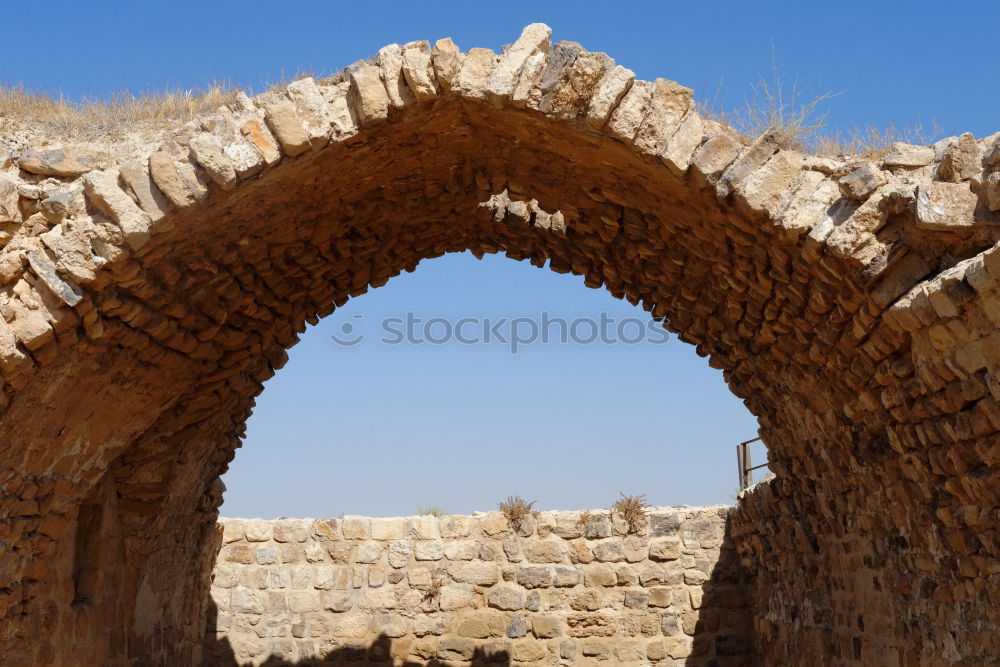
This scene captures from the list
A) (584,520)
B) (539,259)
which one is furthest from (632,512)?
(539,259)

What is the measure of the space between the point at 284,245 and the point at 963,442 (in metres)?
3.92

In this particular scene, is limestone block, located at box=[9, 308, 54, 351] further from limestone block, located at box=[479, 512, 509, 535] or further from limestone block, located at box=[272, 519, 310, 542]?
limestone block, located at box=[479, 512, 509, 535]

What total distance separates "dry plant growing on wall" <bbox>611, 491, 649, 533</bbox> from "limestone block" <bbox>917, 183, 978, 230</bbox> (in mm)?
5438

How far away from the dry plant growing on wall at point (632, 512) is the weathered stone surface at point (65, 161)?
5911 millimetres

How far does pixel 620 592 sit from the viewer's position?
358 inches

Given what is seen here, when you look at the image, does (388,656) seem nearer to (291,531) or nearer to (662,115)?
(291,531)

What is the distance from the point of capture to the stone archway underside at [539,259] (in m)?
4.48

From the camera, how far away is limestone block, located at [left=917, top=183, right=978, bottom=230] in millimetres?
4180

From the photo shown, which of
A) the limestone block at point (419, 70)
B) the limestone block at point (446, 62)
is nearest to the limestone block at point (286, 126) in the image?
the limestone block at point (419, 70)

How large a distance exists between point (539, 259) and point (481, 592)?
3618 mm

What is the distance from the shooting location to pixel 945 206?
4.20 metres

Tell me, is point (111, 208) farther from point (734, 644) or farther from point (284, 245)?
point (734, 644)

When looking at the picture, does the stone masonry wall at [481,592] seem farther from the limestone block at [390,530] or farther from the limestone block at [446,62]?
the limestone block at [446,62]

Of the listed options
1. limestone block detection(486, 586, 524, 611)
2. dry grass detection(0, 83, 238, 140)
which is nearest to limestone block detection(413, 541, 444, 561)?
limestone block detection(486, 586, 524, 611)
